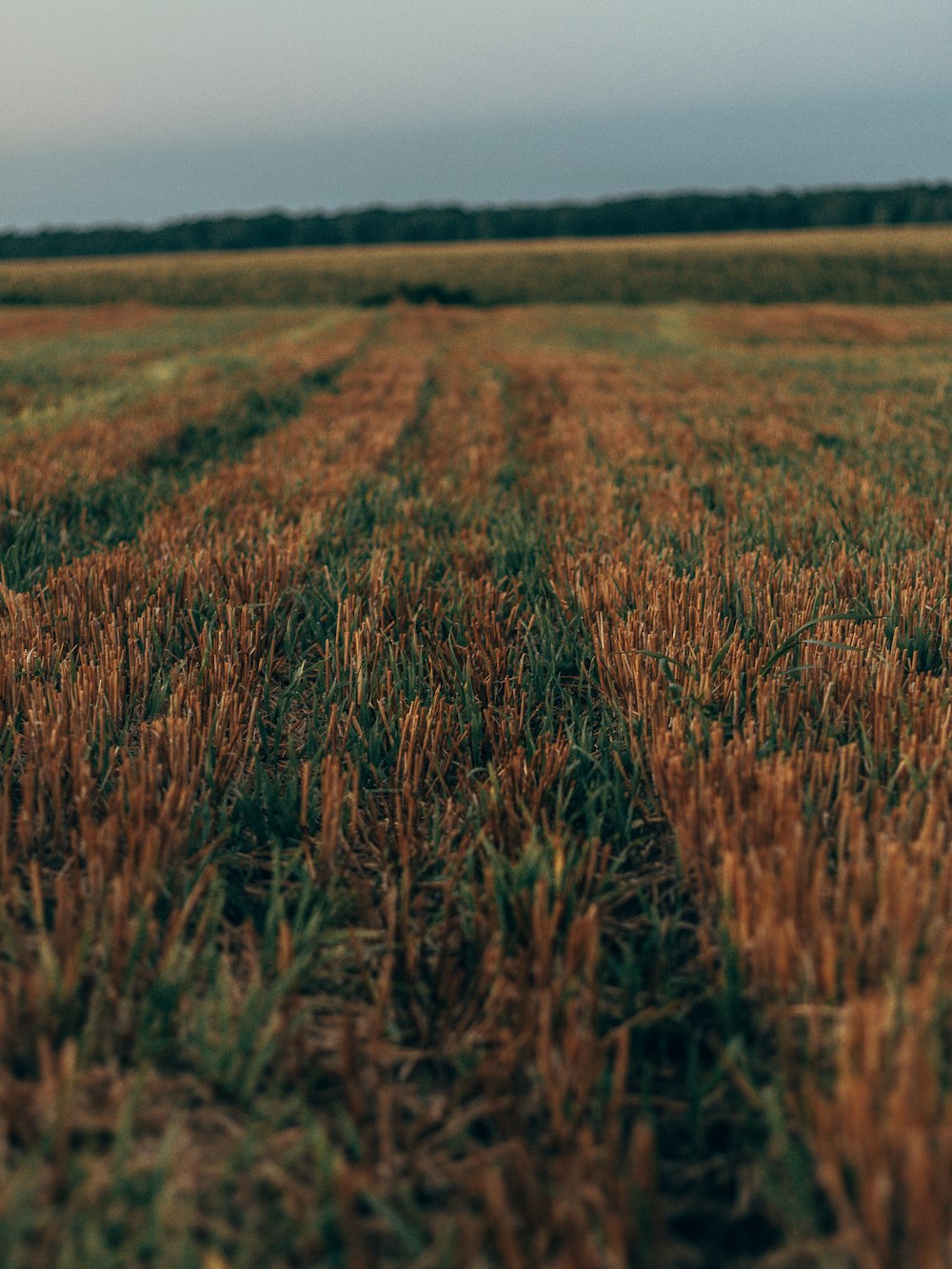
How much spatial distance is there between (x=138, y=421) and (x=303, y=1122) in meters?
7.75

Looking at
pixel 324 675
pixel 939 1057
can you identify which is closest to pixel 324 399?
pixel 324 675

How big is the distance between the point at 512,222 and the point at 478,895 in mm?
98968

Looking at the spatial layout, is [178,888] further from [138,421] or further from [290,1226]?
[138,421]

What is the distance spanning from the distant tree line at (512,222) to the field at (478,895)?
307 ft

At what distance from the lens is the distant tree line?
292 ft

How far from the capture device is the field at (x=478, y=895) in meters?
1.10

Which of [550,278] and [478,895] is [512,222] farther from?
A: [478,895]

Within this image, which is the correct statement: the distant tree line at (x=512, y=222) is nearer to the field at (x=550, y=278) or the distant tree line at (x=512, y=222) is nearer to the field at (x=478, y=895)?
the field at (x=550, y=278)

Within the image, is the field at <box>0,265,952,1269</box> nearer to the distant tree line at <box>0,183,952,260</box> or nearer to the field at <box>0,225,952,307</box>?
the field at <box>0,225,952,307</box>

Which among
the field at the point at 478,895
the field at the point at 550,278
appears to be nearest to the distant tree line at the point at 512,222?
the field at the point at 550,278

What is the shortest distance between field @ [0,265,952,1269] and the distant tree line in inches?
3682

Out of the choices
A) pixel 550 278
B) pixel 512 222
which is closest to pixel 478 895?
pixel 550 278

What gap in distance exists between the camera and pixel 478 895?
1725mm

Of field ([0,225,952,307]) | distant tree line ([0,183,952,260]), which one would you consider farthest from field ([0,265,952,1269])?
distant tree line ([0,183,952,260])
